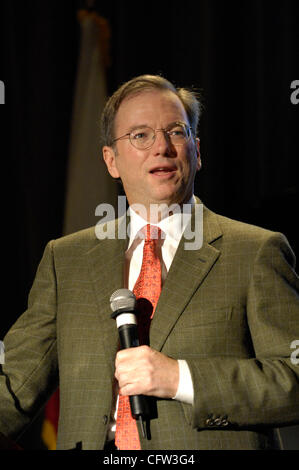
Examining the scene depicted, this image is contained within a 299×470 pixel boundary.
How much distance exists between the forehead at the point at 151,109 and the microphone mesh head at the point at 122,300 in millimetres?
654

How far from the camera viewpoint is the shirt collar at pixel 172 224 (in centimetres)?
207

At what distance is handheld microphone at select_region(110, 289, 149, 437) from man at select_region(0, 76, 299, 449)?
0.08ft

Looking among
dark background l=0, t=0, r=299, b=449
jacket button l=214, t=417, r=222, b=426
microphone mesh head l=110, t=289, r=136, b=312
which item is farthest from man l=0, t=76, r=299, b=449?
dark background l=0, t=0, r=299, b=449

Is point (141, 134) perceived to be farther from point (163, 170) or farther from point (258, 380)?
point (258, 380)

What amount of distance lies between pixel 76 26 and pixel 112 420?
380cm

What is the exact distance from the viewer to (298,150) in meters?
4.13

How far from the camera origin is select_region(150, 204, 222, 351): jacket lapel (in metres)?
1.80

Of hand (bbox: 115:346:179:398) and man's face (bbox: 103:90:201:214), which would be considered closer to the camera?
hand (bbox: 115:346:179:398)

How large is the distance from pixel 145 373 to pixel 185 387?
140 mm

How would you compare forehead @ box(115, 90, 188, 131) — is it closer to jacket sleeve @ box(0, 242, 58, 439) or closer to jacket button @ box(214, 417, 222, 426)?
jacket sleeve @ box(0, 242, 58, 439)

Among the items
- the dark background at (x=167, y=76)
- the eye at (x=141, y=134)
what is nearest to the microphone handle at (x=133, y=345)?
the eye at (x=141, y=134)

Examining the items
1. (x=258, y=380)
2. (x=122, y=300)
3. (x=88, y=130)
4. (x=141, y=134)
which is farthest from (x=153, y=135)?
(x=88, y=130)

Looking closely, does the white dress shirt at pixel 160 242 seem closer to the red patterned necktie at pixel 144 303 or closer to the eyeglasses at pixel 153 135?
the red patterned necktie at pixel 144 303
